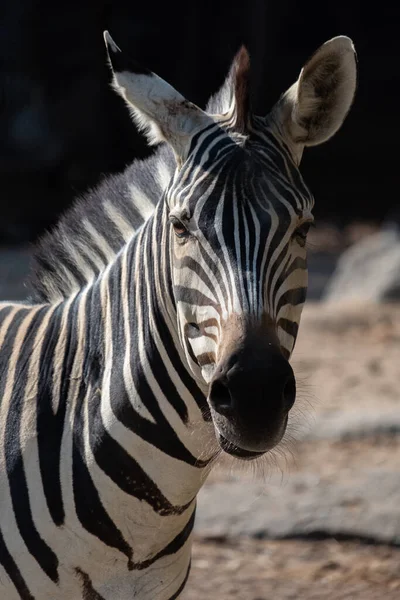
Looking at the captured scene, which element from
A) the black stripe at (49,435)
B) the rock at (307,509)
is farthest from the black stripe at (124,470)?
the rock at (307,509)

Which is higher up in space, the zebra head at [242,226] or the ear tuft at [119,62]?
the ear tuft at [119,62]

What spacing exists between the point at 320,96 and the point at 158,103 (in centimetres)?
48

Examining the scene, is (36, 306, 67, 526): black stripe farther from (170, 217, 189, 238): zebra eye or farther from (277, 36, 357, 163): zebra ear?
(277, 36, 357, 163): zebra ear

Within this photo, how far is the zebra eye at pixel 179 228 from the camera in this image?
108 inches

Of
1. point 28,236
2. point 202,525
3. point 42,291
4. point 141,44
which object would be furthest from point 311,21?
point 42,291

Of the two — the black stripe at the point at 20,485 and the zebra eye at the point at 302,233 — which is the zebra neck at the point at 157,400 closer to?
the black stripe at the point at 20,485

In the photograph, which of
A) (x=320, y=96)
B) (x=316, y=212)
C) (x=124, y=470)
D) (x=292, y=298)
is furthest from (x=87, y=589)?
(x=316, y=212)

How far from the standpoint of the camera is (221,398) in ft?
8.23

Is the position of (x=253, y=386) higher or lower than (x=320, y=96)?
lower

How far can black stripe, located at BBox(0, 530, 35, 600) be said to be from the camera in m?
2.92

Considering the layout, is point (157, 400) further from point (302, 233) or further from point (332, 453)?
point (332, 453)

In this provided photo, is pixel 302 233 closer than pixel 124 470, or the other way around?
pixel 302 233

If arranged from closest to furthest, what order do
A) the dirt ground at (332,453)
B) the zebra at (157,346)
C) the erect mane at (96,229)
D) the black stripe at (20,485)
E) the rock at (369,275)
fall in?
the zebra at (157,346) < the black stripe at (20,485) < the erect mane at (96,229) < the dirt ground at (332,453) < the rock at (369,275)

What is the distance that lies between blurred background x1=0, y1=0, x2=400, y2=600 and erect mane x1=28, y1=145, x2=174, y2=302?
51 cm
